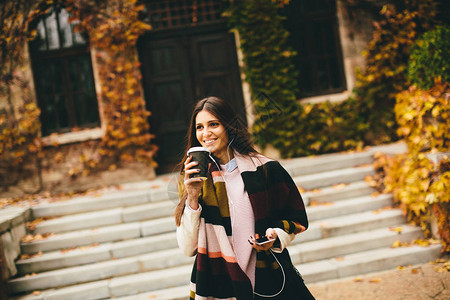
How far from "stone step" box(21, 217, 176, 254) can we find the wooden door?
215cm

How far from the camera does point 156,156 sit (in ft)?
21.1

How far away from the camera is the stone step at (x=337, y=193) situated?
475 centimetres

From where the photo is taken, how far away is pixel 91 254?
4168 mm

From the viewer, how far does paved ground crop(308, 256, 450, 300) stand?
3.24 meters

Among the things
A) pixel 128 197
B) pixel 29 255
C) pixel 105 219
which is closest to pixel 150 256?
pixel 105 219

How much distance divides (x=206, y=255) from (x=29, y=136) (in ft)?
18.4

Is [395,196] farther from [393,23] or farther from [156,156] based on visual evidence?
[156,156]

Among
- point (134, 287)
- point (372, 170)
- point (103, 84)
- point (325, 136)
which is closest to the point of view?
point (134, 287)

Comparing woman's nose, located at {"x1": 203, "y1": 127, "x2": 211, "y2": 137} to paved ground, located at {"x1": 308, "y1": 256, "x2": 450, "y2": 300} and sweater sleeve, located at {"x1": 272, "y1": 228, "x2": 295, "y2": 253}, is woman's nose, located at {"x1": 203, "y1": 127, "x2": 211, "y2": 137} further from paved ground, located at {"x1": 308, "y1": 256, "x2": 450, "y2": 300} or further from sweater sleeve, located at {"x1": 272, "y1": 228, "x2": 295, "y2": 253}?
paved ground, located at {"x1": 308, "y1": 256, "x2": 450, "y2": 300}

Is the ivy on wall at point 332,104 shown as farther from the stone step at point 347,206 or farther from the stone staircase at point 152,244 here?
the stone step at point 347,206

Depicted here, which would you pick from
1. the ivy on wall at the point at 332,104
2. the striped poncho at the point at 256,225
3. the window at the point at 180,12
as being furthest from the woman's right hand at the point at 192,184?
the window at the point at 180,12

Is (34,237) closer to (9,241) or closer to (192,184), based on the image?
(9,241)

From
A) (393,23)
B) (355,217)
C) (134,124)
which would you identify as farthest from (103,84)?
(393,23)

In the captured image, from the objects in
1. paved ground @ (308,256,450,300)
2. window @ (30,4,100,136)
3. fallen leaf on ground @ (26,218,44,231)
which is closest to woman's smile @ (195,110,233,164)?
paved ground @ (308,256,450,300)
